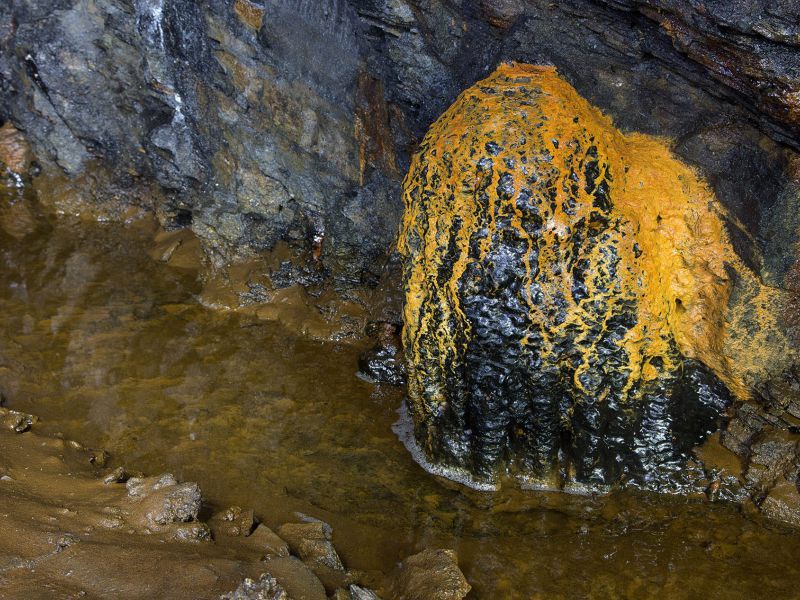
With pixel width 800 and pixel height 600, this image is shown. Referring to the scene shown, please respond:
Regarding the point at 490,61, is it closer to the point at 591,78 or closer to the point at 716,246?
the point at 591,78

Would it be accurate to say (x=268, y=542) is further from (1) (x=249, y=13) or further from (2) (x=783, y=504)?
(1) (x=249, y=13)

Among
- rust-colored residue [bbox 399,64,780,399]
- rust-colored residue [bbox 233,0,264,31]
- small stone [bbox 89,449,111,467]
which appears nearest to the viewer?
rust-colored residue [bbox 399,64,780,399]

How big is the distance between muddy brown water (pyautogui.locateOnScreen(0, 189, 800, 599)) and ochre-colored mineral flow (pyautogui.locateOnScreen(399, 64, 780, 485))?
0.35 metres

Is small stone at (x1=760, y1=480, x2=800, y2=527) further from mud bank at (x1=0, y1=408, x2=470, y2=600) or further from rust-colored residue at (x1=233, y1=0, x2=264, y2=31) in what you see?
rust-colored residue at (x1=233, y1=0, x2=264, y2=31)

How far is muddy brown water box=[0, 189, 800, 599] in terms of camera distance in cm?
332

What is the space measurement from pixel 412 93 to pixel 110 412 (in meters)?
2.65

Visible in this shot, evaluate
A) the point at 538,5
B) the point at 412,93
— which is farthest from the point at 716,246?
the point at 412,93

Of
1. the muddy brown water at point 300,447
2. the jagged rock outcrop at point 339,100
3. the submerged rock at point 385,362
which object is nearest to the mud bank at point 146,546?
the muddy brown water at point 300,447

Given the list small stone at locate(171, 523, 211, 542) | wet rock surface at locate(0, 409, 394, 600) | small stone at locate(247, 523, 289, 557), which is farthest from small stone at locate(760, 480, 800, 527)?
small stone at locate(171, 523, 211, 542)

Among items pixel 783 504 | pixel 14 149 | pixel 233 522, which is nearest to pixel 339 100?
pixel 233 522

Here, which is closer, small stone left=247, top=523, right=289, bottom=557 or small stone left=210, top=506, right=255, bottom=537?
small stone left=247, top=523, right=289, bottom=557

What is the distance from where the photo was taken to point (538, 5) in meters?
3.55

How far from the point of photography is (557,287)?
3.46 m

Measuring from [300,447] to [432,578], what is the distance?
1.28 m
